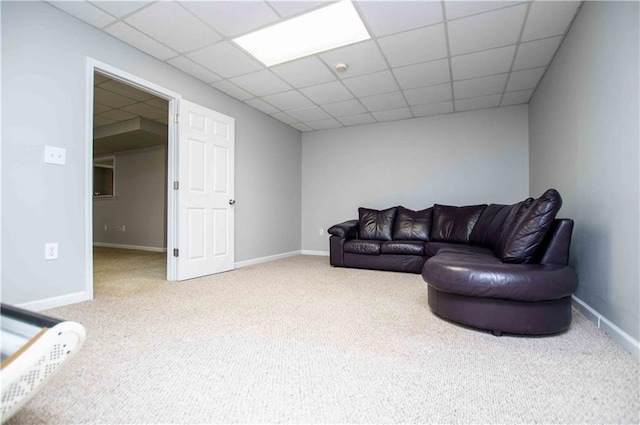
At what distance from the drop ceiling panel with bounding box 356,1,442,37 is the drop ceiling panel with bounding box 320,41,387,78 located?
0.85 feet

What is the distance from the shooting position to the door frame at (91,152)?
8.00 ft

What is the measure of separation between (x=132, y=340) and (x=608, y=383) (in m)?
2.34

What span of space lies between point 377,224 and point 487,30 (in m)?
2.66

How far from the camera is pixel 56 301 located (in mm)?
2230

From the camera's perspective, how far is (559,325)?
1.74m

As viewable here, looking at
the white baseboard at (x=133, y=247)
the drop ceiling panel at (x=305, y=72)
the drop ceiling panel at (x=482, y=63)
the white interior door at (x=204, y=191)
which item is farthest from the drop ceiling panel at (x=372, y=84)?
the white baseboard at (x=133, y=247)

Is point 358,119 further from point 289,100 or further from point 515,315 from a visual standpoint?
point 515,315

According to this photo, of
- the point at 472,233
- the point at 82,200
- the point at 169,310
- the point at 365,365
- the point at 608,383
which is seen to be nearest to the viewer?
the point at 608,383

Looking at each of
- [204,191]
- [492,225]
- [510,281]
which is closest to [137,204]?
[204,191]

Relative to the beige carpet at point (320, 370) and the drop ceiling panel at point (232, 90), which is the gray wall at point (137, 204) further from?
the beige carpet at point (320, 370)

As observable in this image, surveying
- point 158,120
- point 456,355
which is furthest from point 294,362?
point 158,120

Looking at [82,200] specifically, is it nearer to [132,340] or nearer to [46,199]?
[46,199]

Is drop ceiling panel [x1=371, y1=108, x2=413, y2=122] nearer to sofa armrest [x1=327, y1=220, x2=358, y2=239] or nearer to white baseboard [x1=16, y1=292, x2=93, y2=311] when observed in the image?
sofa armrest [x1=327, y1=220, x2=358, y2=239]

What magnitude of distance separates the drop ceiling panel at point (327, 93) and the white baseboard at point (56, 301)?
313 cm
